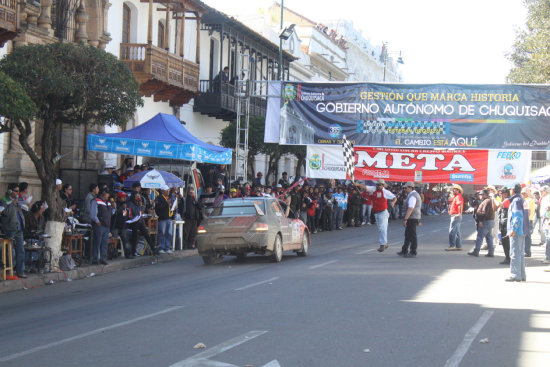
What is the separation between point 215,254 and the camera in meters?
17.4

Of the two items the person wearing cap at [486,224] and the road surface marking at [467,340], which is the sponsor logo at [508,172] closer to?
the person wearing cap at [486,224]

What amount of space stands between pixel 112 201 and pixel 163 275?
294 cm

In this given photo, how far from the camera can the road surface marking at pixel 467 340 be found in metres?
6.96

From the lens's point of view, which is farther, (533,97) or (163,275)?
(533,97)

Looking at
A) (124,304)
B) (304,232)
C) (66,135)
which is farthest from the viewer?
(66,135)

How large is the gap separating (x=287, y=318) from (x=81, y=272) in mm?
7652

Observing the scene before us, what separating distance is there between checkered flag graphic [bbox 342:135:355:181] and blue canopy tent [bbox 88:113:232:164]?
4507mm

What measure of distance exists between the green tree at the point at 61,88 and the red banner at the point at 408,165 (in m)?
8.93

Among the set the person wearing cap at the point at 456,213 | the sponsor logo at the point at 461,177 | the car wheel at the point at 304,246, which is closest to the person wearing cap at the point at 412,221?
the person wearing cap at the point at 456,213

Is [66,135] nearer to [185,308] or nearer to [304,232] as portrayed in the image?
[304,232]

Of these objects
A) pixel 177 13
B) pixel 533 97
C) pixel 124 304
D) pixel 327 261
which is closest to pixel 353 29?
pixel 177 13

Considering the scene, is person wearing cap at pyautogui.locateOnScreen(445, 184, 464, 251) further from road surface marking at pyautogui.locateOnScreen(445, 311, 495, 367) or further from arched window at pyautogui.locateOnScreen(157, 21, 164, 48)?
arched window at pyautogui.locateOnScreen(157, 21, 164, 48)

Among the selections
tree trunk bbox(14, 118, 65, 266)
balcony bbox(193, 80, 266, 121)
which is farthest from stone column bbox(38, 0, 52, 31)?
balcony bbox(193, 80, 266, 121)

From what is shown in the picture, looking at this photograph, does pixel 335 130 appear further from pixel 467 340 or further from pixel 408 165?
pixel 467 340
